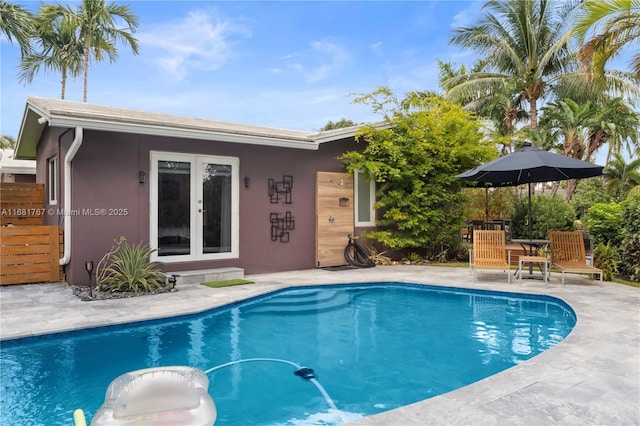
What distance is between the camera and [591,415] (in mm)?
2830

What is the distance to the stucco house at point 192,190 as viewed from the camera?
293 inches

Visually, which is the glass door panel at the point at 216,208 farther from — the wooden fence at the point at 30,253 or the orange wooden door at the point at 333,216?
the wooden fence at the point at 30,253

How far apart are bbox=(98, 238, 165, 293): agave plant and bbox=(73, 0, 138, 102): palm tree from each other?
52.7ft

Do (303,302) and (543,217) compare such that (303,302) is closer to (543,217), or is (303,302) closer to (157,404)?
(157,404)

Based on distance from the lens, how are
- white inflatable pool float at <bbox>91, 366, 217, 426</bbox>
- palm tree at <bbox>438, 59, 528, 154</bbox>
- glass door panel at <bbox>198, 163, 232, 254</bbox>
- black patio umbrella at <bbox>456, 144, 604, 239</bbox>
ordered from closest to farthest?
white inflatable pool float at <bbox>91, 366, 217, 426</bbox>
black patio umbrella at <bbox>456, 144, 604, 239</bbox>
glass door panel at <bbox>198, 163, 232, 254</bbox>
palm tree at <bbox>438, 59, 528, 154</bbox>

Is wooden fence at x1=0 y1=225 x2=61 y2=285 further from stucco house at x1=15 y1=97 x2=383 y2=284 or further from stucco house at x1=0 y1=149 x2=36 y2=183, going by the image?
stucco house at x1=0 y1=149 x2=36 y2=183

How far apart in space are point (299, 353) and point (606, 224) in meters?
7.42

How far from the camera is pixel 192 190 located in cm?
858

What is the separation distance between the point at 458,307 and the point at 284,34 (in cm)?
1075

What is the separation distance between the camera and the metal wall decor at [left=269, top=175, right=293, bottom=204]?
31.4 ft

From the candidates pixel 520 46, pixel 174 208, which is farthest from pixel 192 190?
pixel 520 46

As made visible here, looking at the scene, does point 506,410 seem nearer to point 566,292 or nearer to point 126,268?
point 566,292

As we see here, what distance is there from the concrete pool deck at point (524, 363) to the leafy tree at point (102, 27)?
1638 cm

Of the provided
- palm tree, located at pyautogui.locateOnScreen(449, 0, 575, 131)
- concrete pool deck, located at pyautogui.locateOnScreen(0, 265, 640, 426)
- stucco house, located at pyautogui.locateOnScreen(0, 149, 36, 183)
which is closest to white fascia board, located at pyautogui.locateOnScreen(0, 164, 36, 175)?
stucco house, located at pyautogui.locateOnScreen(0, 149, 36, 183)
